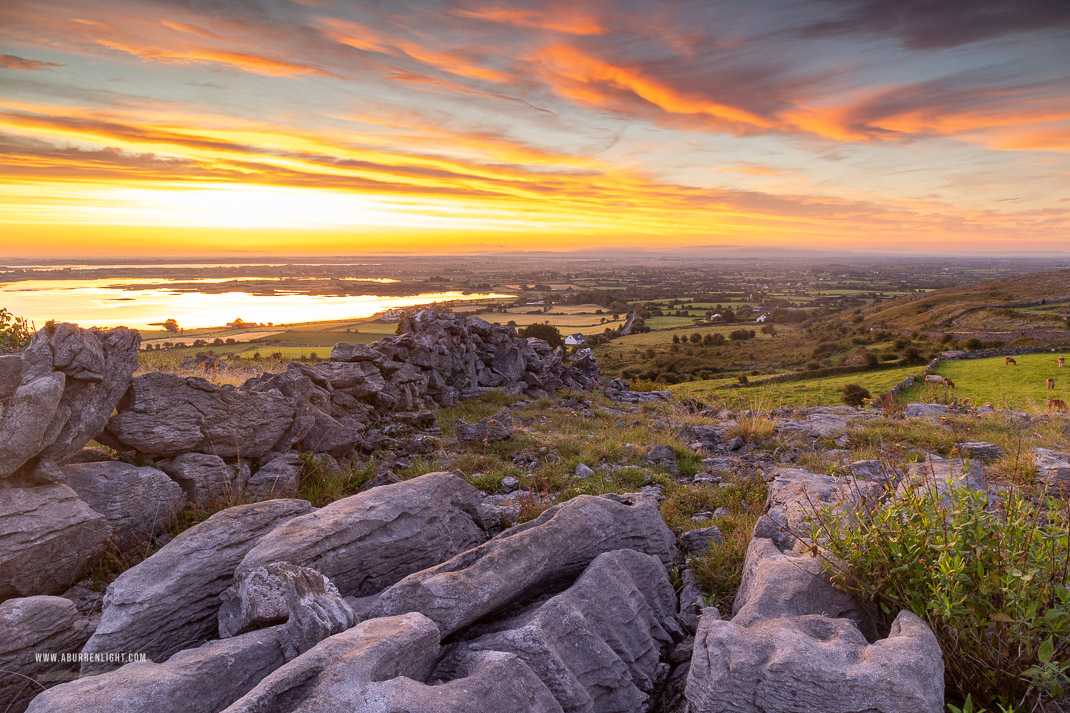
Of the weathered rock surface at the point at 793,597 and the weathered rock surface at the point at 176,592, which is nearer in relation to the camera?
the weathered rock surface at the point at 793,597

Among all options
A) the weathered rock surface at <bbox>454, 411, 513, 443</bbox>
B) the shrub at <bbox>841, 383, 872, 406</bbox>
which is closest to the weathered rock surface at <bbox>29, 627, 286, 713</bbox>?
the weathered rock surface at <bbox>454, 411, 513, 443</bbox>

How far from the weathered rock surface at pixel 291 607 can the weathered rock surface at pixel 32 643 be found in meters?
1.66

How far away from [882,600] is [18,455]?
35.3 ft

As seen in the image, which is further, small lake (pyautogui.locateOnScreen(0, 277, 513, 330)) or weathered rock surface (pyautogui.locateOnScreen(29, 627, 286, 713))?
small lake (pyautogui.locateOnScreen(0, 277, 513, 330))

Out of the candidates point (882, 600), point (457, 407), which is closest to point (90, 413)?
point (882, 600)

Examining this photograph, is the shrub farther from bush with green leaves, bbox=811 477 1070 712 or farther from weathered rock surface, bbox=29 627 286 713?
weathered rock surface, bbox=29 627 286 713

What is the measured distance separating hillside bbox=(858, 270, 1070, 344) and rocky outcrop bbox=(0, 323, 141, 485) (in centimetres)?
8021

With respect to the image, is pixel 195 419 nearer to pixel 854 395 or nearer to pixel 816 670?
pixel 816 670

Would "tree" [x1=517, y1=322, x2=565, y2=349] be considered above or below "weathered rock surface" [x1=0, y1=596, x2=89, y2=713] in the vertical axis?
below

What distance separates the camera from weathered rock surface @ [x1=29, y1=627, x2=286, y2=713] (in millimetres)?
3977

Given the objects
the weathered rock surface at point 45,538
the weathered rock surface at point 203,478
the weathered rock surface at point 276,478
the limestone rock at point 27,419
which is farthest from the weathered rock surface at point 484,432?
the limestone rock at point 27,419

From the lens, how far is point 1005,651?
4.35 m

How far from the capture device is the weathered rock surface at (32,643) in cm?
523

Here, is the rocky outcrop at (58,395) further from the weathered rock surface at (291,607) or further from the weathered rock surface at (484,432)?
the weathered rock surface at (484,432)
